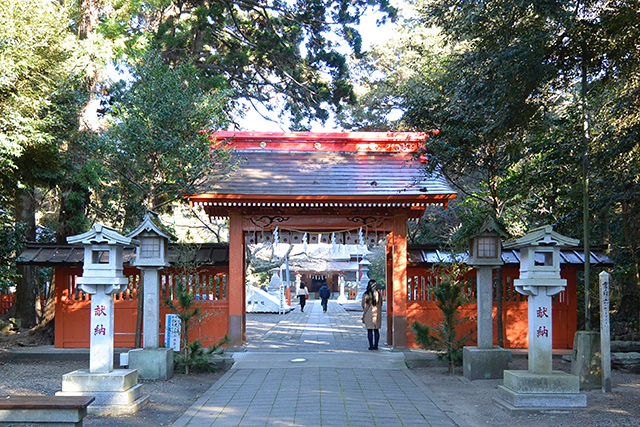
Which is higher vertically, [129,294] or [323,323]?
[129,294]

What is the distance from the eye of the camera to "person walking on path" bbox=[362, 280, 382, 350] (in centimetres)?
1295

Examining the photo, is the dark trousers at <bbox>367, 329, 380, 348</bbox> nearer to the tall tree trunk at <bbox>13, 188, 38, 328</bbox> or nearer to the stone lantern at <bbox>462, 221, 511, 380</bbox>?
the stone lantern at <bbox>462, 221, 511, 380</bbox>

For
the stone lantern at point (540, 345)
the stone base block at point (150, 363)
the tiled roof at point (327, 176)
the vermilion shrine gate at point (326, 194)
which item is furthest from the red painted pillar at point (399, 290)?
the stone base block at point (150, 363)

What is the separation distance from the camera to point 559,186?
37.0 feet

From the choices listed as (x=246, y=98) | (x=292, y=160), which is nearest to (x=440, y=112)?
(x=292, y=160)

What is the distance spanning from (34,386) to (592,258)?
11.4 m

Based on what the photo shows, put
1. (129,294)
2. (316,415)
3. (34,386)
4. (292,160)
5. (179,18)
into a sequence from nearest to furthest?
1. (316,415)
2. (34,386)
3. (129,294)
4. (292,160)
5. (179,18)

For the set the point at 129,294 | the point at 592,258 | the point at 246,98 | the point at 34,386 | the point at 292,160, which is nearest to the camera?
the point at 34,386

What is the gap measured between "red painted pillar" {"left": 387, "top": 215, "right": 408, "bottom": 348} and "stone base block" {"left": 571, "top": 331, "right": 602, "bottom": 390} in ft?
14.2

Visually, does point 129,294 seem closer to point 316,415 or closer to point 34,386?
point 34,386

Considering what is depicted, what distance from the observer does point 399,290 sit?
12.8 m

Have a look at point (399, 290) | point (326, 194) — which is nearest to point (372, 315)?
point (399, 290)

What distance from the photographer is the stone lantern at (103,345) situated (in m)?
7.34

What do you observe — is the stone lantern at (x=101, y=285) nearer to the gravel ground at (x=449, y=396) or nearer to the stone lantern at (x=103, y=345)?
the stone lantern at (x=103, y=345)
